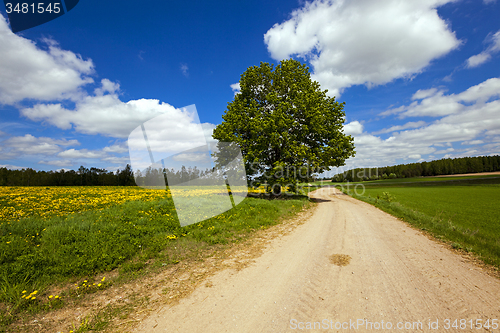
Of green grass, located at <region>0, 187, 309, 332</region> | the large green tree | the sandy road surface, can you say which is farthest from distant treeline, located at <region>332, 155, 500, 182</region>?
green grass, located at <region>0, 187, 309, 332</region>

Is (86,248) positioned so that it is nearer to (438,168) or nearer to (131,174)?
(131,174)

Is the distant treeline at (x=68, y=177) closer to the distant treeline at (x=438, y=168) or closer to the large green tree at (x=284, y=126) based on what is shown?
the large green tree at (x=284, y=126)

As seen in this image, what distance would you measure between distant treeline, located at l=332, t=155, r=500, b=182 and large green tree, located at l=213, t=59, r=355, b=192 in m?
89.0

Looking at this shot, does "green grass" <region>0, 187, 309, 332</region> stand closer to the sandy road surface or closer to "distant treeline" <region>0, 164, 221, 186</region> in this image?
the sandy road surface

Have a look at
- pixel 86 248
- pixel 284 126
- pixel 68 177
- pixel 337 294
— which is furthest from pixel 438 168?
pixel 68 177

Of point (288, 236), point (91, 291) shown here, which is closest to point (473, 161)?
point (288, 236)

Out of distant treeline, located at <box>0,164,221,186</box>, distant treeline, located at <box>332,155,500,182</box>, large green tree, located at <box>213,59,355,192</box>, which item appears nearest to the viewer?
large green tree, located at <box>213,59,355,192</box>

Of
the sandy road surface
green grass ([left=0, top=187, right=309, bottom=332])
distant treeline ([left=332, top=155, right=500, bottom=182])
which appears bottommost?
the sandy road surface

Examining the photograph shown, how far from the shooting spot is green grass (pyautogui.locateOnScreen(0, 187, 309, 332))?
4719 mm

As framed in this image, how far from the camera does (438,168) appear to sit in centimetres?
11412

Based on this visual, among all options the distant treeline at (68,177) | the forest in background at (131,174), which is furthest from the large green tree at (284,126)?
the distant treeline at (68,177)

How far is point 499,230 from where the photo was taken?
13828 mm

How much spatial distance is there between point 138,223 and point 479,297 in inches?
450

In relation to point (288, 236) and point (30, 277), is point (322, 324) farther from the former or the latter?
point (30, 277)
